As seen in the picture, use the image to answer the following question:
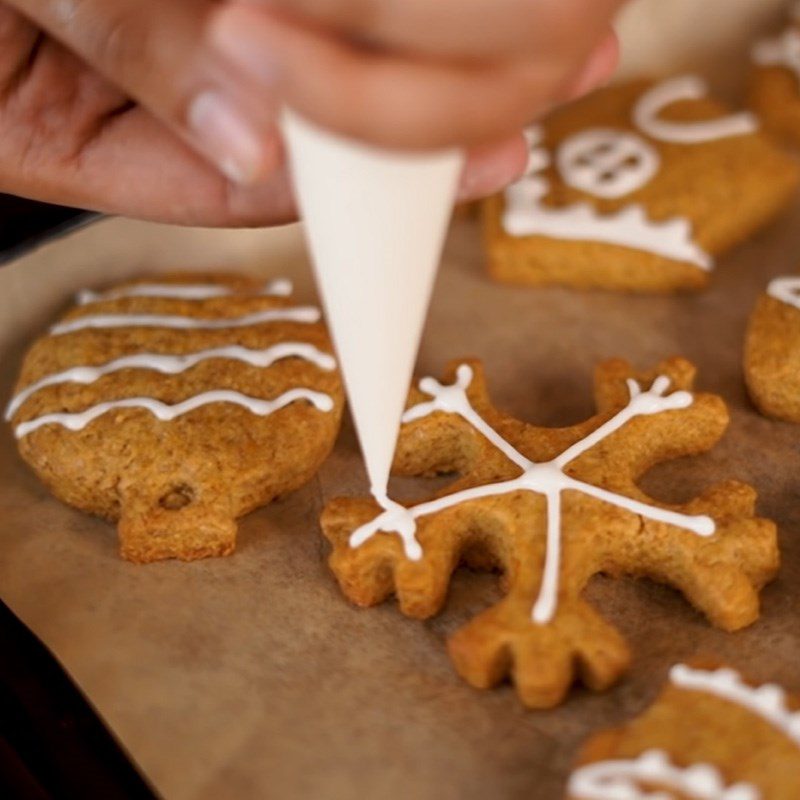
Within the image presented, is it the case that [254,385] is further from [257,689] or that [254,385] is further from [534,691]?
[534,691]

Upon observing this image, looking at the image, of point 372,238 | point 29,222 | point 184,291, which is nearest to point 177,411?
point 184,291

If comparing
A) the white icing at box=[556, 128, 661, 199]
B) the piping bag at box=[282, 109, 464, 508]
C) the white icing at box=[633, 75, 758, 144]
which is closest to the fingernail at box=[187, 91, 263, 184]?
the piping bag at box=[282, 109, 464, 508]

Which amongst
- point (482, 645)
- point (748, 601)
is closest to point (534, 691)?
point (482, 645)

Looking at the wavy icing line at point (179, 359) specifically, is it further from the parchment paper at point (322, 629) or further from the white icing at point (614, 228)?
the white icing at point (614, 228)

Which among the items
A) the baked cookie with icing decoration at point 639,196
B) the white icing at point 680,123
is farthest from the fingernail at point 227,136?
the white icing at point 680,123

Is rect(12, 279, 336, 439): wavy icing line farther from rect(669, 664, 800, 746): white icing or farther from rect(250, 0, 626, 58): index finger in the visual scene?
rect(250, 0, 626, 58): index finger

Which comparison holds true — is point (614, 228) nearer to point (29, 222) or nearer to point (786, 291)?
point (786, 291)

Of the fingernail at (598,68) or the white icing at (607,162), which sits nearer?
the fingernail at (598,68)
